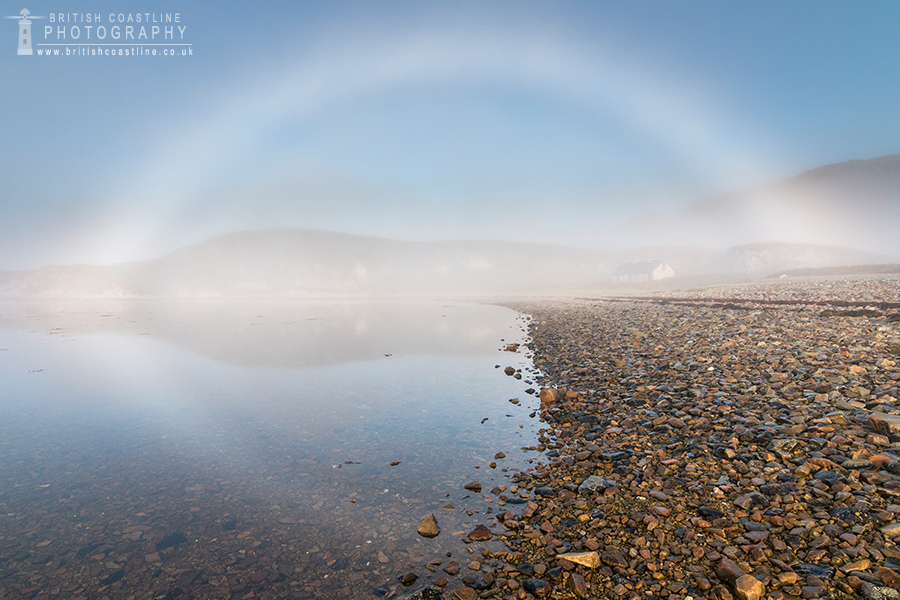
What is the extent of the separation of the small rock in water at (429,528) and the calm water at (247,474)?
0.10 metres

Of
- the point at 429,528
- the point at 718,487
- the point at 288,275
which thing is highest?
the point at 288,275

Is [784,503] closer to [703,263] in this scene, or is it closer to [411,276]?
[411,276]

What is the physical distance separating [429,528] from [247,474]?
484cm

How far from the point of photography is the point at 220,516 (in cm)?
693

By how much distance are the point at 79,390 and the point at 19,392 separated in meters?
2.11

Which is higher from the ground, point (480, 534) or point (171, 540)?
point (480, 534)

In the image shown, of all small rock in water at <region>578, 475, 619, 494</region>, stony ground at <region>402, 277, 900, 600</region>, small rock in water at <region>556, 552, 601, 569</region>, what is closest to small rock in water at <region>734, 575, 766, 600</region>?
stony ground at <region>402, 277, 900, 600</region>

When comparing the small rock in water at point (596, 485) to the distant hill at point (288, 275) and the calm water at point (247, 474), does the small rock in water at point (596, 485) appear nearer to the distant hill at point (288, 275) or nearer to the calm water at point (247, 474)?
the calm water at point (247, 474)

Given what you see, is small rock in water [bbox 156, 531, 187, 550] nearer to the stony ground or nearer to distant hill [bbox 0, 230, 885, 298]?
the stony ground

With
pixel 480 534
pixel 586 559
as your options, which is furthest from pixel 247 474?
pixel 586 559

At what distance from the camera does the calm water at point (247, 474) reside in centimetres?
550

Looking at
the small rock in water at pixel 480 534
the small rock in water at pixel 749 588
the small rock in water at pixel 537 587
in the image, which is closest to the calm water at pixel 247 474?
the small rock in water at pixel 480 534

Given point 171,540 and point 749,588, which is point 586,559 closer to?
point 749,588

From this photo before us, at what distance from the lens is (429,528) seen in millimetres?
6199
